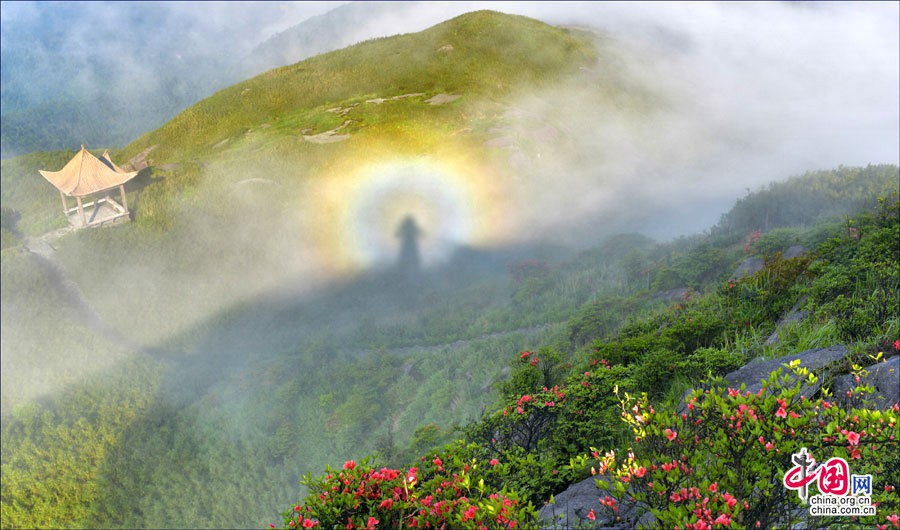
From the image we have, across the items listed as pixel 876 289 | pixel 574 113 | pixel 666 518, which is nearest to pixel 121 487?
pixel 666 518

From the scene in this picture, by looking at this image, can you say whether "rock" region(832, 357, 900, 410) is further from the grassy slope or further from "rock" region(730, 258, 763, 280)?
the grassy slope

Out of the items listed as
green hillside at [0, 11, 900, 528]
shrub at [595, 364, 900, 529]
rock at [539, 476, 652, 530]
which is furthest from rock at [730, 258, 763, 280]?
shrub at [595, 364, 900, 529]

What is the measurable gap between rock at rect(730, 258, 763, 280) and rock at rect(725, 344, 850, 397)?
7.81 meters

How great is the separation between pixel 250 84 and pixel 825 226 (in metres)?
42.6

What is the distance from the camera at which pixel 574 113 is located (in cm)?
4538

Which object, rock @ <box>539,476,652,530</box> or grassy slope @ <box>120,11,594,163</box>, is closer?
rock @ <box>539,476,652,530</box>

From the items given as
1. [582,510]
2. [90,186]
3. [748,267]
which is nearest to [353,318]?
[90,186]

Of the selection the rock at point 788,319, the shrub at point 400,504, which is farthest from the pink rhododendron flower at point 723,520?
the rock at point 788,319

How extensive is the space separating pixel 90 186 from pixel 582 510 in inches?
987

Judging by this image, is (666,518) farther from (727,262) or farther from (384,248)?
(384,248)

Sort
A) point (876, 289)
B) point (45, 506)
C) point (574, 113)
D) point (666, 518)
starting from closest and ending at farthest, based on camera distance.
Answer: point (666, 518), point (876, 289), point (45, 506), point (574, 113)

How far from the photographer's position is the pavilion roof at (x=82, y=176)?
23266 mm

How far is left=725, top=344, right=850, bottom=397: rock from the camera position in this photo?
7684 millimetres

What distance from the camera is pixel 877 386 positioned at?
21.9 feet
